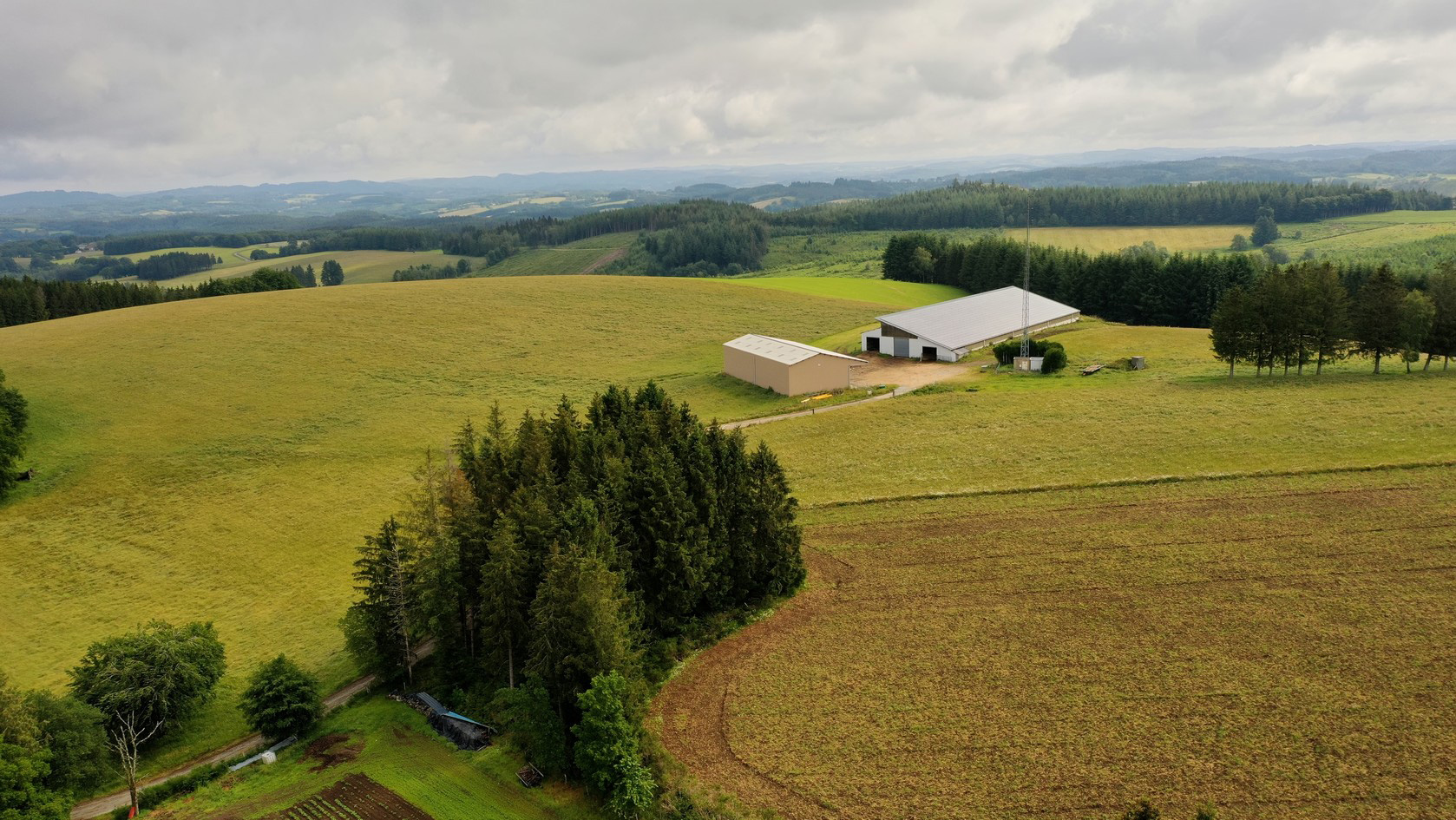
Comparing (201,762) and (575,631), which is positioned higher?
(575,631)

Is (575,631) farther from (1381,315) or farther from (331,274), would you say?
(331,274)

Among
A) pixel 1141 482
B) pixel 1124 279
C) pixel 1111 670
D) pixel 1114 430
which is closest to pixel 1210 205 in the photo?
pixel 1124 279

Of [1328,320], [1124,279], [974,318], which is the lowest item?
[974,318]

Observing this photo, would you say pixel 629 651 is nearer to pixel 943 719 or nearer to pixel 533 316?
pixel 943 719

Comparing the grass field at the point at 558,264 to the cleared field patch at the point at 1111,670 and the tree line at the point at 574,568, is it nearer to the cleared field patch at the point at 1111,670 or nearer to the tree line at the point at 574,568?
the tree line at the point at 574,568

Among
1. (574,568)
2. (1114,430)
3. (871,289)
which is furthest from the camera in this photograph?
(871,289)

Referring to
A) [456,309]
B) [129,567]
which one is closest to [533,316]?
A: [456,309]
